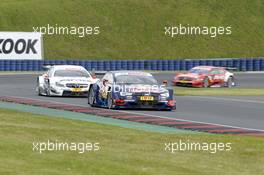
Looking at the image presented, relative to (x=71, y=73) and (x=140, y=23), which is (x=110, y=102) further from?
(x=140, y=23)

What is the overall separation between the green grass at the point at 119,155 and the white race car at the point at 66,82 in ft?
42.7

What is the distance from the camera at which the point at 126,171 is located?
38.0 ft

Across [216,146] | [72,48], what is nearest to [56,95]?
[216,146]

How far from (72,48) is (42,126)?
53.3 meters

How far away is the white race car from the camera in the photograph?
1251 inches

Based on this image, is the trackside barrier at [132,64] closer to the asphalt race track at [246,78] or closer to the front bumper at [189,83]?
the asphalt race track at [246,78]

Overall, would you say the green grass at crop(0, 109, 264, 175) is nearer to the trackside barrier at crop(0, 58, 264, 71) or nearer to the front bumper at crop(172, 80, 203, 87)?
the front bumper at crop(172, 80, 203, 87)

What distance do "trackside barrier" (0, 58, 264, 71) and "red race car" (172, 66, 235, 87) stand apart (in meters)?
12.9

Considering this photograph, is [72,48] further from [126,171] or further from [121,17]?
[126,171]

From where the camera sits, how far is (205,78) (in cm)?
4394

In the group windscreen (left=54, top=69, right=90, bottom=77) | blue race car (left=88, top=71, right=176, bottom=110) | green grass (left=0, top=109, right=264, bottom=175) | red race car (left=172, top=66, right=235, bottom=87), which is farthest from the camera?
red race car (left=172, top=66, right=235, bottom=87)

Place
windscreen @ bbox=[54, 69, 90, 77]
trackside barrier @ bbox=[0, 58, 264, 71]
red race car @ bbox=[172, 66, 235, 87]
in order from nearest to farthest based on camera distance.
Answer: windscreen @ bbox=[54, 69, 90, 77]
red race car @ bbox=[172, 66, 235, 87]
trackside barrier @ bbox=[0, 58, 264, 71]

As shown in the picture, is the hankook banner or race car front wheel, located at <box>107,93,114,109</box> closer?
race car front wheel, located at <box>107,93,114,109</box>

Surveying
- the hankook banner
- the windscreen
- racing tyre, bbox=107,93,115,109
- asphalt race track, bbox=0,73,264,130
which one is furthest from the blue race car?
the hankook banner
